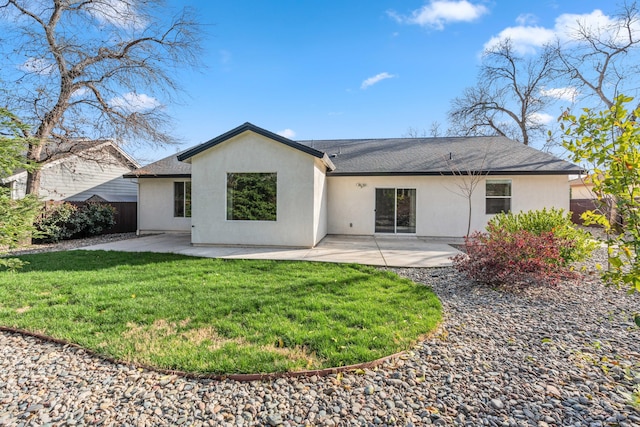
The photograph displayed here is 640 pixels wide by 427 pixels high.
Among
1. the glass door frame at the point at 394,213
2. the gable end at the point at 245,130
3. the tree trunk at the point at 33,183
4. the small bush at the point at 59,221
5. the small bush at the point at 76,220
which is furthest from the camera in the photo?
the glass door frame at the point at 394,213

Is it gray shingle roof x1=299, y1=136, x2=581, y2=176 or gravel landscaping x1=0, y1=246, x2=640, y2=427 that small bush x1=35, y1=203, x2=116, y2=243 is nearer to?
gravel landscaping x1=0, y1=246, x2=640, y2=427

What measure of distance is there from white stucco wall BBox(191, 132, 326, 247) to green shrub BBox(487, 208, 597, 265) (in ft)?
17.7

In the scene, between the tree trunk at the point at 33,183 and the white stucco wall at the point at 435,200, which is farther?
the white stucco wall at the point at 435,200

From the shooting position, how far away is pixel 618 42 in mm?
17828

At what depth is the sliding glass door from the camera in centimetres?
1281

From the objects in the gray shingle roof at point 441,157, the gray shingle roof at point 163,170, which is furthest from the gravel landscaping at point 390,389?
the gray shingle roof at point 163,170

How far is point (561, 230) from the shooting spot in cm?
646

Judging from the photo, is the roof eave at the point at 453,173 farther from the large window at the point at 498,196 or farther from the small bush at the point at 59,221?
the small bush at the point at 59,221

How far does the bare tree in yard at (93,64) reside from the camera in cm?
1145

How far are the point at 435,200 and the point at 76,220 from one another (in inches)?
589

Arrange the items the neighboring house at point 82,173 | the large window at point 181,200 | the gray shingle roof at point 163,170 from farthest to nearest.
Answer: the large window at point 181,200
the gray shingle roof at point 163,170
the neighboring house at point 82,173

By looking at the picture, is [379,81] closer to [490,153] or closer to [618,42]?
[490,153]

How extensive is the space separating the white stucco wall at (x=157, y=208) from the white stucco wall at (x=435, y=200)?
725 centimetres

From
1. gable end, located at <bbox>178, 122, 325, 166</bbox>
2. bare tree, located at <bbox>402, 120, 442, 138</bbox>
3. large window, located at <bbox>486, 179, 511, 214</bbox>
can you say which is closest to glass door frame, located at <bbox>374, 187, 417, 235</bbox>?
large window, located at <bbox>486, 179, 511, 214</bbox>
